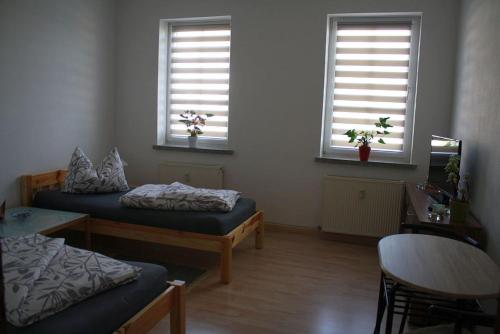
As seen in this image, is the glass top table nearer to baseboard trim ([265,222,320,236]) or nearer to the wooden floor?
the wooden floor

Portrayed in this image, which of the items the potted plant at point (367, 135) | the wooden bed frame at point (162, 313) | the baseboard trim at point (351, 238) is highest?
the potted plant at point (367, 135)

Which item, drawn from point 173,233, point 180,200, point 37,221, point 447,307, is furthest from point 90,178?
point 447,307

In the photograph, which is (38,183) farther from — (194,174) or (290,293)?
(290,293)

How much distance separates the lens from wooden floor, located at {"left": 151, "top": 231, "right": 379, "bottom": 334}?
8.37 ft

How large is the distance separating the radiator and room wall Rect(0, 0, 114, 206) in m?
2.71

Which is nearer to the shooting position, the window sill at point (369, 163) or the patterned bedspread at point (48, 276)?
the patterned bedspread at point (48, 276)

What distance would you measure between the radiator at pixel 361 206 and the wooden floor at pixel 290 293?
0.74 feet

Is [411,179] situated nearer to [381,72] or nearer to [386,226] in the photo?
[386,226]

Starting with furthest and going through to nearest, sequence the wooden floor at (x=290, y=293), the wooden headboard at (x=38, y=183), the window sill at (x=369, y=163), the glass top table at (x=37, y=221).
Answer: the window sill at (x=369, y=163), the wooden headboard at (x=38, y=183), the glass top table at (x=37, y=221), the wooden floor at (x=290, y=293)

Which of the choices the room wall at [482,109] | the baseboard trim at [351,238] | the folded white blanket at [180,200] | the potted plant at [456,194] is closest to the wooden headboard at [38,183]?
the folded white blanket at [180,200]

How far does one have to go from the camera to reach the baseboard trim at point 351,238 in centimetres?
417

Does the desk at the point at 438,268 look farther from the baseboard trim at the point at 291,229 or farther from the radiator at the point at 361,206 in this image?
the baseboard trim at the point at 291,229

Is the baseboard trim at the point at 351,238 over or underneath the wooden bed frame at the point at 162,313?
underneath

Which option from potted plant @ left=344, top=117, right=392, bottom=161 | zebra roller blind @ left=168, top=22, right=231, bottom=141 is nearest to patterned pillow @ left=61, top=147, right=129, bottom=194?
zebra roller blind @ left=168, top=22, right=231, bottom=141
